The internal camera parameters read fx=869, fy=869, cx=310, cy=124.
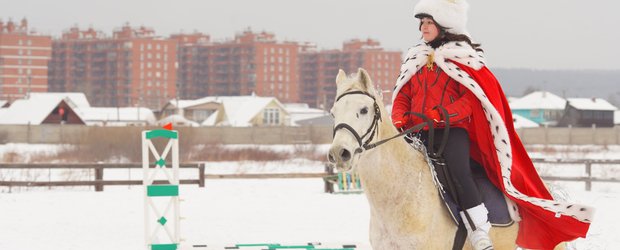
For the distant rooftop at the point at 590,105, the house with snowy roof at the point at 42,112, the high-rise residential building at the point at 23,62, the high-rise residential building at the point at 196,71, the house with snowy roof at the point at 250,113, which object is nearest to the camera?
the house with snowy roof at the point at 42,112

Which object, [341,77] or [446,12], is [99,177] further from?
[341,77]

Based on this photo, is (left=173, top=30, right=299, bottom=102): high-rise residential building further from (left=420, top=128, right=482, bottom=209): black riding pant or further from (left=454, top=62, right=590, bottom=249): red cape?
(left=420, top=128, right=482, bottom=209): black riding pant

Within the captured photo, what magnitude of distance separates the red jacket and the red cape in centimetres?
11

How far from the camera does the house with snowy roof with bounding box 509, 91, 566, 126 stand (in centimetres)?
11956

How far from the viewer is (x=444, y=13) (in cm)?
577

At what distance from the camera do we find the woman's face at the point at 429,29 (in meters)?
5.84

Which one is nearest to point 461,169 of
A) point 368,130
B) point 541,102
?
point 368,130

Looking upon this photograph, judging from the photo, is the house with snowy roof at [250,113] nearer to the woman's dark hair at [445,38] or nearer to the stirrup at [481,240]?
the woman's dark hair at [445,38]

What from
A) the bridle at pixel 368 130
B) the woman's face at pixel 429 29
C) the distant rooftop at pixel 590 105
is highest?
the woman's face at pixel 429 29

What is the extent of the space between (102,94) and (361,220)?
168339mm

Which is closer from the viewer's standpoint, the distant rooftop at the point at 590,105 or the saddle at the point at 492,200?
the saddle at the point at 492,200

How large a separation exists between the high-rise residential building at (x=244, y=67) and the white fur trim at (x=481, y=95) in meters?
181

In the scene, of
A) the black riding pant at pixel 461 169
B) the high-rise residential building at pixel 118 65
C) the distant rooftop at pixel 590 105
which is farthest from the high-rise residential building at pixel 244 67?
the black riding pant at pixel 461 169

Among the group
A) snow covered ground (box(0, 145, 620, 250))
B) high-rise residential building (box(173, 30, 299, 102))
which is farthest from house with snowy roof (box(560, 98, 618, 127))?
high-rise residential building (box(173, 30, 299, 102))
